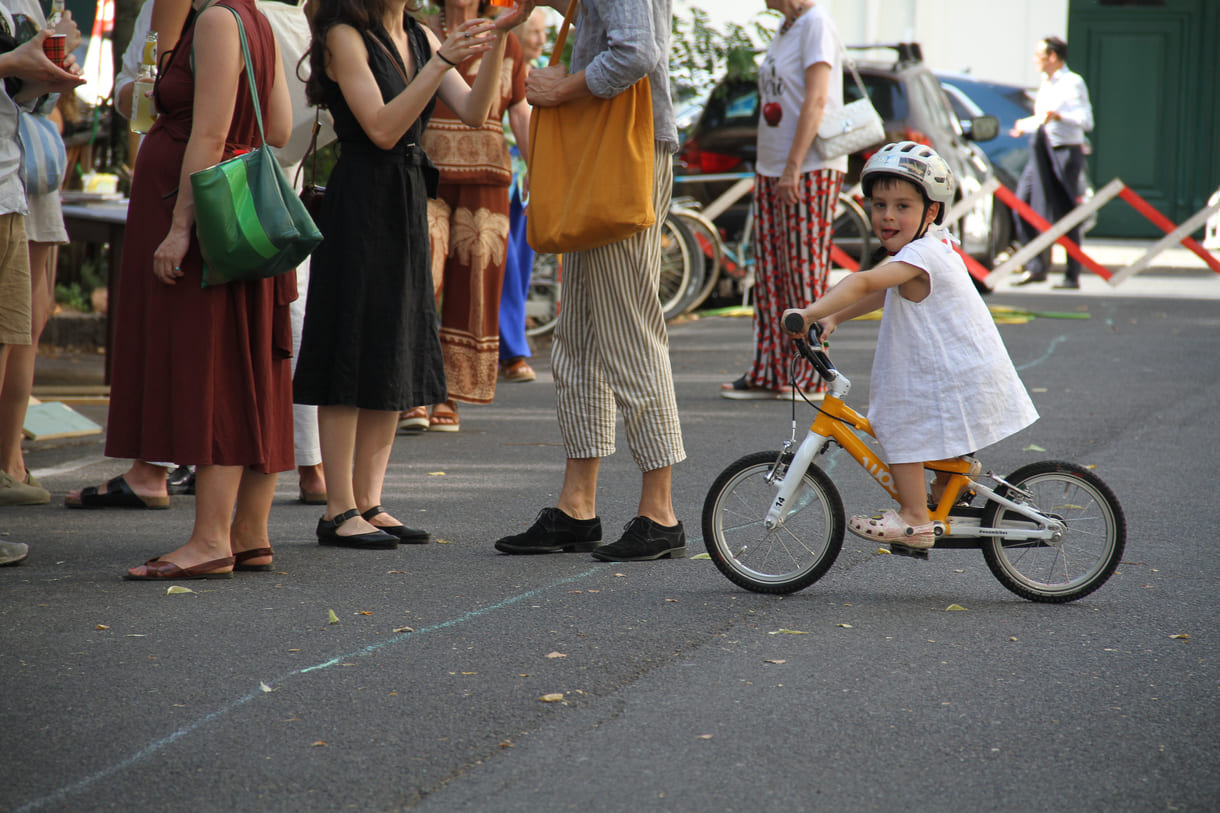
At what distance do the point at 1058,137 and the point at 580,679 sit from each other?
1252 centimetres

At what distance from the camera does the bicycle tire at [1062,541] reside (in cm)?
430

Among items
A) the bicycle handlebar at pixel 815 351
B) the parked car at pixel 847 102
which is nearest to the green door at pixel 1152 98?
the parked car at pixel 847 102

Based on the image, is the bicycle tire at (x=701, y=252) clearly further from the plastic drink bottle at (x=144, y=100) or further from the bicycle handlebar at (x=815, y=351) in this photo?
the bicycle handlebar at (x=815, y=351)

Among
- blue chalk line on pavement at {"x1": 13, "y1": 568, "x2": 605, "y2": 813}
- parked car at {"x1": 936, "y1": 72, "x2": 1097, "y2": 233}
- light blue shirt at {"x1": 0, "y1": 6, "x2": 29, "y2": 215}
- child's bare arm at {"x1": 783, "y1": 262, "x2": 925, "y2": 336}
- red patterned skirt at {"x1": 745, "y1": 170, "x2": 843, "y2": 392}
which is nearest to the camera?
blue chalk line on pavement at {"x1": 13, "y1": 568, "x2": 605, "y2": 813}

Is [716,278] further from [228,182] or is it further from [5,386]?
[228,182]

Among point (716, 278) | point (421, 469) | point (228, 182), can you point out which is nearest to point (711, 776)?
point (228, 182)

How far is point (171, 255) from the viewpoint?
14.1 ft

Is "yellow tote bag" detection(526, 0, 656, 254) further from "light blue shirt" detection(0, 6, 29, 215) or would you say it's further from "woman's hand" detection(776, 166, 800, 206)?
"woman's hand" detection(776, 166, 800, 206)

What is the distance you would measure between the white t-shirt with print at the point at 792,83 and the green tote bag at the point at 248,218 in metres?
4.23

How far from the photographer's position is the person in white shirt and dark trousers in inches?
579

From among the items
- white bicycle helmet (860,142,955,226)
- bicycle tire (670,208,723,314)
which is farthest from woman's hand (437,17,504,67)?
bicycle tire (670,208,723,314)

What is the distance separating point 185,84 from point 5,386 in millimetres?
1924

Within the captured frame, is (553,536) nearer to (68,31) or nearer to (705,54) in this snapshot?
(68,31)

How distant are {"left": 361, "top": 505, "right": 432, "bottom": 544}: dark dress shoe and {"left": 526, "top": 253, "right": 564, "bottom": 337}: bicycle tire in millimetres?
5744
